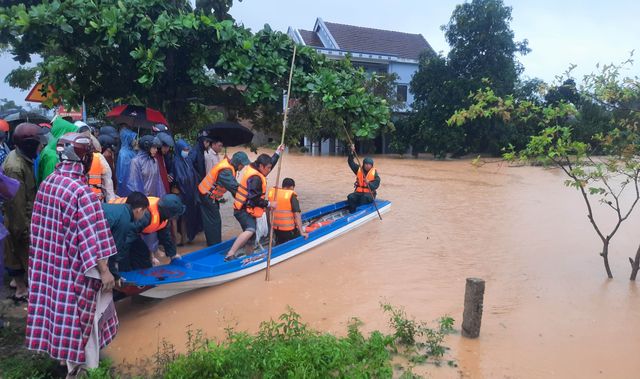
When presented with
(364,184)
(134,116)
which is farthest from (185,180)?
(364,184)

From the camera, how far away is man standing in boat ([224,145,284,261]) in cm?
625

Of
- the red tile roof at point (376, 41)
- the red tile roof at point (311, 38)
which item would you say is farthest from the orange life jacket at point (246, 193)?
the red tile roof at point (311, 38)

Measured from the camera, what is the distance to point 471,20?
77.0 feet

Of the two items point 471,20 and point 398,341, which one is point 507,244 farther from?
point 471,20

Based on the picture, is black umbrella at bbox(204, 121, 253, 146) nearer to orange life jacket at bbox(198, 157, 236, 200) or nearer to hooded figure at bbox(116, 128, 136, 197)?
orange life jacket at bbox(198, 157, 236, 200)

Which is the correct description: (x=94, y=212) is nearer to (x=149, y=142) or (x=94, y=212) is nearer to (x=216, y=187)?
(x=149, y=142)

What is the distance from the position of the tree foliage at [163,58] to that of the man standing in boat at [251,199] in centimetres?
157

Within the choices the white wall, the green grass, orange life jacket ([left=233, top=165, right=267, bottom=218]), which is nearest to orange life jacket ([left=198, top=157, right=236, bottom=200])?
orange life jacket ([left=233, top=165, right=267, bottom=218])

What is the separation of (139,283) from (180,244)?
310 centimetres

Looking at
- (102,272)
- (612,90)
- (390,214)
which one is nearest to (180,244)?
(102,272)

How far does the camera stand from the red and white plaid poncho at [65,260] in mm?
3293

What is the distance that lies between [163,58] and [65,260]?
4.29 meters

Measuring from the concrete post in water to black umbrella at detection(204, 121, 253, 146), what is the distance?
454 cm

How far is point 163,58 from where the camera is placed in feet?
22.6
